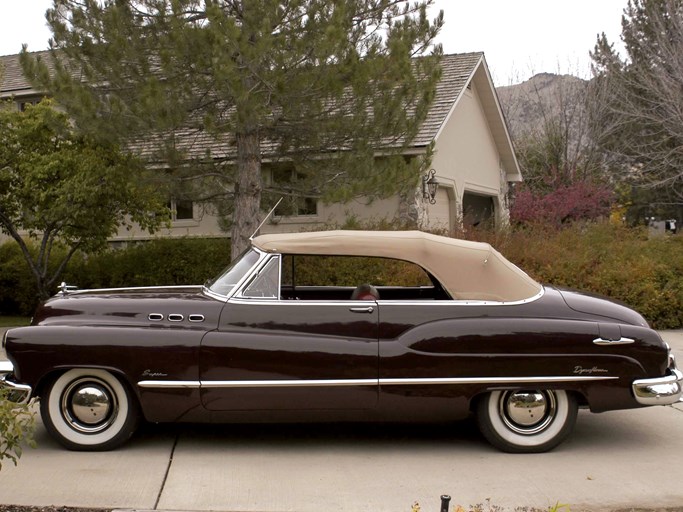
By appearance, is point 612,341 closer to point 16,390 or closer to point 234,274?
point 234,274

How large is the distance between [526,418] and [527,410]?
0.21 ft

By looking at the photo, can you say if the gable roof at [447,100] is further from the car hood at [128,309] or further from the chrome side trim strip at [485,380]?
the chrome side trim strip at [485,380]

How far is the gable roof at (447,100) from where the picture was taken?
13562 millimetres

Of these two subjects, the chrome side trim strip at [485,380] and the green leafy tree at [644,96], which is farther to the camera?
the green leafy tree at [644,96]

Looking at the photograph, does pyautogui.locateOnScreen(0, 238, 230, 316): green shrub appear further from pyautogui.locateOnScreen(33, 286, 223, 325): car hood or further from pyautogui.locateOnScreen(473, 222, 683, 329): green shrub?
pyautogui.locateOnScreen(33, 286, 223, 325): car hood

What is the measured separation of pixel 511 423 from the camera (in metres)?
5.42

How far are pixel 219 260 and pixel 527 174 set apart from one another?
18.2 metres

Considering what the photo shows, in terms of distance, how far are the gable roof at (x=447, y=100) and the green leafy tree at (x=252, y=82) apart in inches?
38.6

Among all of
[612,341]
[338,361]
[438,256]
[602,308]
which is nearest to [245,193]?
[438,256]

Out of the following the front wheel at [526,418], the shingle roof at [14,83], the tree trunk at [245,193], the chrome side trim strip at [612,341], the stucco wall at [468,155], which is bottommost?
the front wheel at [526,418]

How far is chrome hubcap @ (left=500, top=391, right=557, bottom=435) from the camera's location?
5.36m

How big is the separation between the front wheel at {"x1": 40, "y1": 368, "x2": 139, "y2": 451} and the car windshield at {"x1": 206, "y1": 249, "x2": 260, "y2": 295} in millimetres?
966

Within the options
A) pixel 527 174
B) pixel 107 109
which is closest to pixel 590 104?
pixel 527 174

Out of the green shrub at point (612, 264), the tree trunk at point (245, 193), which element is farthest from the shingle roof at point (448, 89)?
the tree trunk at point (245, 193)
